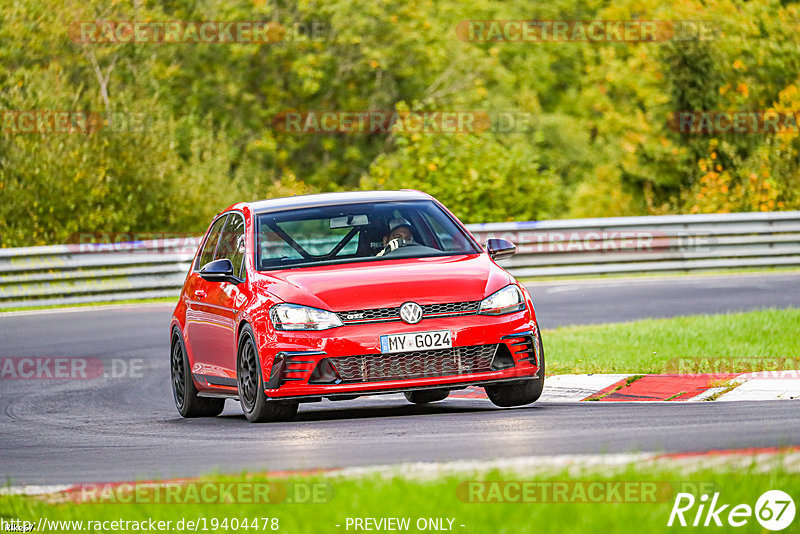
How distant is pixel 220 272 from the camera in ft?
36.4

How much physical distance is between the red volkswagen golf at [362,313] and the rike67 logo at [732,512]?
4075 millimetres

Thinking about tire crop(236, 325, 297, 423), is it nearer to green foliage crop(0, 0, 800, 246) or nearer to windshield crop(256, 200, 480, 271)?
windshield crop(256, 200, 480, 271)

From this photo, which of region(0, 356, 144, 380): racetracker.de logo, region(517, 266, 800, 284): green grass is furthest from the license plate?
region(517, 266, 800, 284): green grass

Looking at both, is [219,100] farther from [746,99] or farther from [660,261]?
[660,261]

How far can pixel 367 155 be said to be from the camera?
51.1 m

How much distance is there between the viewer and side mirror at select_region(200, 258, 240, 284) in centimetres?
1109

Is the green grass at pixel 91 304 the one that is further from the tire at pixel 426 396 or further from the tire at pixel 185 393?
the tire at pixel 426 396

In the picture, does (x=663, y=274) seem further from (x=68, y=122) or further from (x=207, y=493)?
(x=207, y=493)

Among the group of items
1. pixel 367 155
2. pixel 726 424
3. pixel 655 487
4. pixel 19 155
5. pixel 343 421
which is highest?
pixel 655 487

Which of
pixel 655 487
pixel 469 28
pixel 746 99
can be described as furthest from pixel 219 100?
pixel 655 487

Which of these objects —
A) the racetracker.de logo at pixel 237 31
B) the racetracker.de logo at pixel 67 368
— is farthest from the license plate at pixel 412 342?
the racetracker.de logo at pixel 237 31

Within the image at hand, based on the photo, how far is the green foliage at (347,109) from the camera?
1228 inches

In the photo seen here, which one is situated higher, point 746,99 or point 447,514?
A: point 447,514

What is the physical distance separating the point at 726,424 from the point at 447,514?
128 inches
